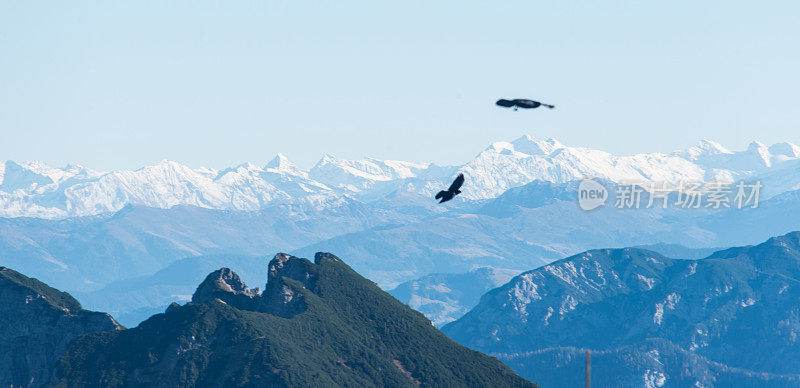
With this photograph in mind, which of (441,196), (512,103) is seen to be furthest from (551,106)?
(441,196)

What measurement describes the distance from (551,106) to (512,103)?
3.98 metres

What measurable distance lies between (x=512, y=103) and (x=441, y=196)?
1201cm

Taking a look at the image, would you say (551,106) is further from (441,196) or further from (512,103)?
(441,196)

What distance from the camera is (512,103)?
12106cm

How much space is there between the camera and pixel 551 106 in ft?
395

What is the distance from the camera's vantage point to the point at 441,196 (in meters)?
122

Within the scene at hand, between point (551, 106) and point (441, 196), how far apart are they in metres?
14.5
